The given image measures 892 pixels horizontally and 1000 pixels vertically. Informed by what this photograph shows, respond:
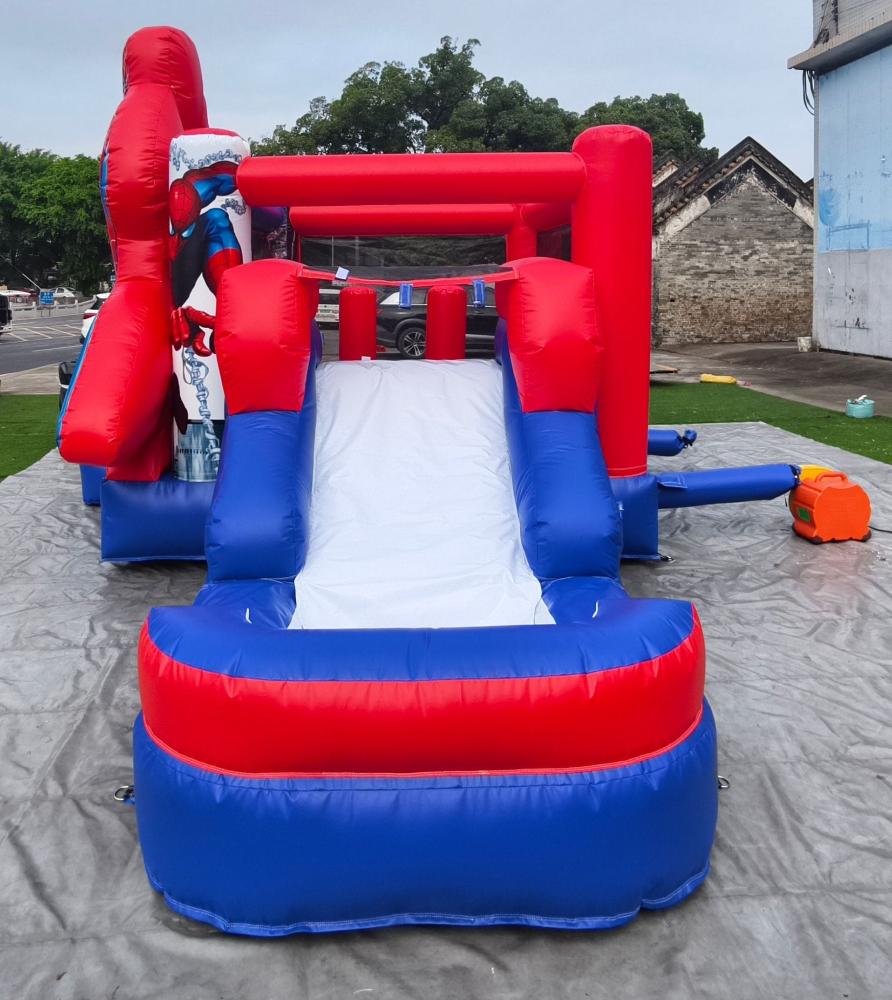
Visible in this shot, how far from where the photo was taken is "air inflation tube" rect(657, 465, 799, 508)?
16.5 feet

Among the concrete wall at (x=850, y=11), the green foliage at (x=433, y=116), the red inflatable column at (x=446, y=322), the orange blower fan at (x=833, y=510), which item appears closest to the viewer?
the orange blower fan at (x=833, y=510)

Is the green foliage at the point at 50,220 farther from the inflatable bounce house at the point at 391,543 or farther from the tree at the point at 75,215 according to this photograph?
the inflatable bounce house at the point at 391,543

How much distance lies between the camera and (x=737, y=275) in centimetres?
1806

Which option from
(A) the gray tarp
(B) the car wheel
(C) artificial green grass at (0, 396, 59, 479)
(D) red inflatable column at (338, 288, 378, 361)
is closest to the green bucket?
(B) the car wheel

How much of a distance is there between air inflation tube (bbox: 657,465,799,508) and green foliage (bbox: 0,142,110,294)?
27.6m

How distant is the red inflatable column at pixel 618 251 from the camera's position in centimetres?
443

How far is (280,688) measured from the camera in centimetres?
217

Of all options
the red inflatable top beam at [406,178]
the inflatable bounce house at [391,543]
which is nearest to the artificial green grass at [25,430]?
the inflatable bounce house at [391,543]

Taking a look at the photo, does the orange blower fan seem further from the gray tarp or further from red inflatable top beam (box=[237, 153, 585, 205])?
red inflatable top beam (box=[237, 153, 585, 205])

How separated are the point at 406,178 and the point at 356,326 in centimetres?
140

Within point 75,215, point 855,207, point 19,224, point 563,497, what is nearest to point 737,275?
point 855,207

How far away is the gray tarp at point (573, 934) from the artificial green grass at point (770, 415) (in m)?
3.76

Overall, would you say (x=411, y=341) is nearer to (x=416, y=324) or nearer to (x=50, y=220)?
(x=416, y=324)

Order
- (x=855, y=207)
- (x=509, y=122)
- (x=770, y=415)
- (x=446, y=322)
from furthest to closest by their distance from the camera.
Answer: (x=509, y=122), (x=855, y=207), (x=770, y=415), (x=446, y=322)
